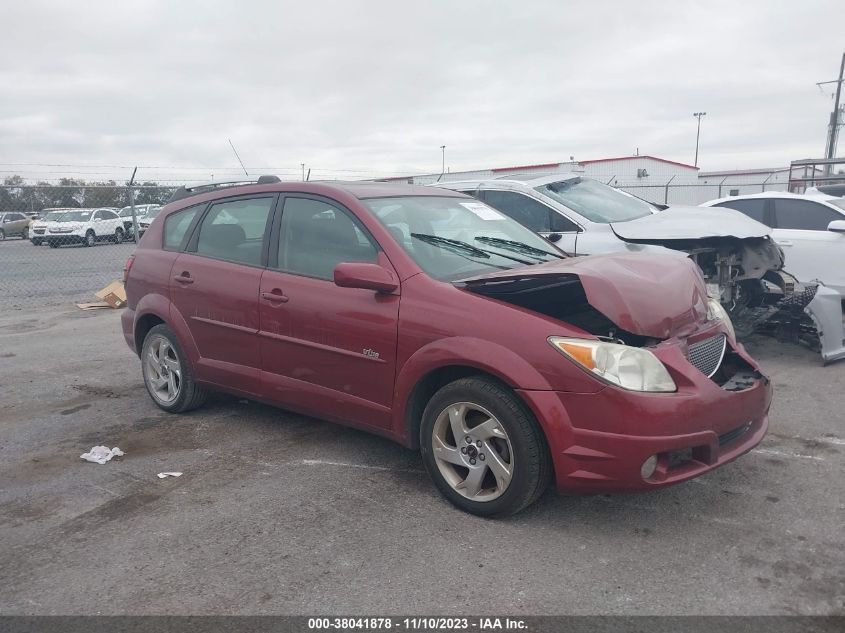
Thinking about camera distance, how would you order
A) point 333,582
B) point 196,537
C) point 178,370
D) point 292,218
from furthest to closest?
point 178,370 < point 292,218 < point 196,537 < point 333,582

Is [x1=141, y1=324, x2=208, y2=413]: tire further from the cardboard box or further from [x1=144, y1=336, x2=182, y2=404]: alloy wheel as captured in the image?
the cardboard box

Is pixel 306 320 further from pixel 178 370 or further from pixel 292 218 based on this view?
pixel 178 370

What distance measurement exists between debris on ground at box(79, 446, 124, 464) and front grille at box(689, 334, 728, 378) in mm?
3555

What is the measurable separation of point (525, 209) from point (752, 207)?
3.21m

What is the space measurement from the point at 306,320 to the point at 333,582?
167cm

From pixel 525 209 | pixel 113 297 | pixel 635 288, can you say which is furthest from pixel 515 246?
pixel 113 297

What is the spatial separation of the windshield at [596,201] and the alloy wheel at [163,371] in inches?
168

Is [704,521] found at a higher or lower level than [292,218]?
lower

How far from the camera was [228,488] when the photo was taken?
403cm

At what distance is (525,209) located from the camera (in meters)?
7.64

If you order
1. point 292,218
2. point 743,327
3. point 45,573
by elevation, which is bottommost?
point 45,573

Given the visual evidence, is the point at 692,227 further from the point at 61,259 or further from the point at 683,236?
the point at 61,259

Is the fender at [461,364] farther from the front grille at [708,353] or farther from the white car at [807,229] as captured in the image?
the white car at [807,229]

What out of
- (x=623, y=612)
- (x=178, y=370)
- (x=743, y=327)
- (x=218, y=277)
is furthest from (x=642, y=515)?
(x=743, y=327)
